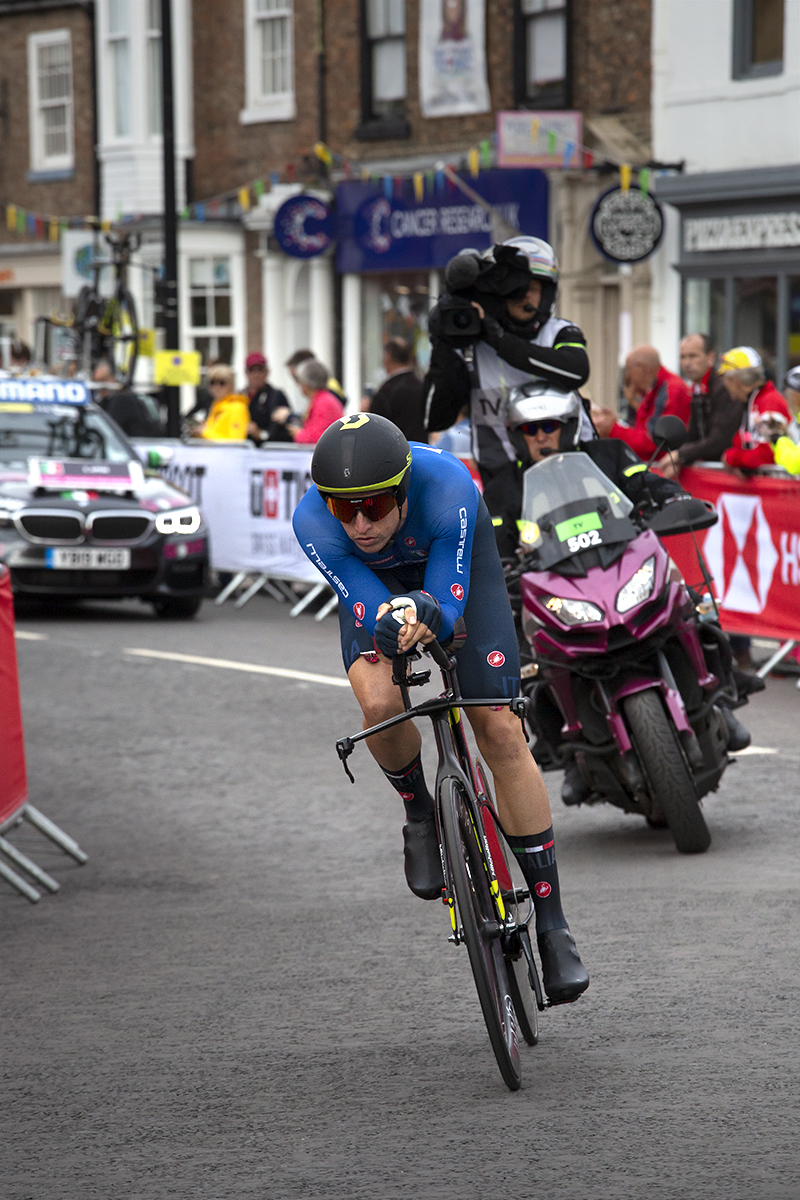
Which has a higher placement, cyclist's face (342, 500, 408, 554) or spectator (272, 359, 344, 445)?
cyclist's face (342, 500, 408, 554)

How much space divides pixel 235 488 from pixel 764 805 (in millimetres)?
9696

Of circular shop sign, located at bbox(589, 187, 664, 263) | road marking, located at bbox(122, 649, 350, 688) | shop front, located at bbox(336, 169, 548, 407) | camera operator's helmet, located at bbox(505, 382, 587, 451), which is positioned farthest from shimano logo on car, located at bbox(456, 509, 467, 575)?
shop front, located at bbox(336, 169, 548, 407)

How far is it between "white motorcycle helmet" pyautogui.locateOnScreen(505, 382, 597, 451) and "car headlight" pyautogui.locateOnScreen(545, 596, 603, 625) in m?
0.92

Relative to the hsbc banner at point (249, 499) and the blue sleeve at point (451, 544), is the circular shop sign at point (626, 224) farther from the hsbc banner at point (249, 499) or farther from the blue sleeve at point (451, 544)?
the blue sleeve at point (451, 544)

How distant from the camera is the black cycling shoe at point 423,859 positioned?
17.4 ft

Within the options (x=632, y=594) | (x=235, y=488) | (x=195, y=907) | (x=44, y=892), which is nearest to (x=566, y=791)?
(x=632, y=594)

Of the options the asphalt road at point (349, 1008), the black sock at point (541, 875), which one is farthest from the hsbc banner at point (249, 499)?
the black sock at point (541, 875)

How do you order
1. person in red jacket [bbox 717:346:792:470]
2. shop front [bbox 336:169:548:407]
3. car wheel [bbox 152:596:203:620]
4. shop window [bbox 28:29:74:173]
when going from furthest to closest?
1. shop window [bbox 28:29:74:173]
2. shop front [bbox 336:169:548:407]
3. car wheel [bbox 152:596:203:620]
4. person in red jacket [bbox 717:346:792:470]

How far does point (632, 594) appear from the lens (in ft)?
24.1

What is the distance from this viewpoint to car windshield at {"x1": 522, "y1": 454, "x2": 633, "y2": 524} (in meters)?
7.58

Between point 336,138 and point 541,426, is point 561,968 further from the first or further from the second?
point 336,138

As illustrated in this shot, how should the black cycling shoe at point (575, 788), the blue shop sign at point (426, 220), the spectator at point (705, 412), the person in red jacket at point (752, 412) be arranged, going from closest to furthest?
the black cycling shoe at point (575, 788)
the person in red jacket at point (752, 412)
the spectator at point (705, 412)
the blue shop sign at point (426, 220)

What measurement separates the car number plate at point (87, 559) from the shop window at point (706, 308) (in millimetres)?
9547

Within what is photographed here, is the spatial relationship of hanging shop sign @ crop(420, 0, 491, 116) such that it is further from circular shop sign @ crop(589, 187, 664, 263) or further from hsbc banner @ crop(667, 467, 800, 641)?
hsbc banner @ crop(667, 467, 800, 641)
